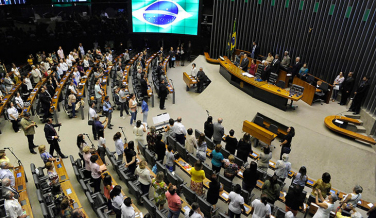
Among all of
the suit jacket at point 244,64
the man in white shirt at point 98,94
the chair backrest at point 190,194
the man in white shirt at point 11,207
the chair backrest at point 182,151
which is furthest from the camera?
the suit jacket at point 244,64

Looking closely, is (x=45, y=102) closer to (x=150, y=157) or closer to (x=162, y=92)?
(x=162, y=92)

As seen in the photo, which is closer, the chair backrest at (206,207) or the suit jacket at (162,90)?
the chair backrest at (206,207)

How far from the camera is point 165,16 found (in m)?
19.0

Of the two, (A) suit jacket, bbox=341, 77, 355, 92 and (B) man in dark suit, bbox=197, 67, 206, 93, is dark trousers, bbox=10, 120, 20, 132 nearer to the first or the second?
(B) man in dark suit, bbox=197, 67, 206, 93

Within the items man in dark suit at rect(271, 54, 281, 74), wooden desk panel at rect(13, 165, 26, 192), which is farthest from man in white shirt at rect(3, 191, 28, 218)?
man in dark suit at rect(271, 54, 281, 74)

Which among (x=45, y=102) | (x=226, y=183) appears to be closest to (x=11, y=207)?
(x=226, y=183)

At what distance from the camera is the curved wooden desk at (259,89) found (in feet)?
36.0

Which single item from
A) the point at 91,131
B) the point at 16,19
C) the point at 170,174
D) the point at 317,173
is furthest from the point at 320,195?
the point at 16,19

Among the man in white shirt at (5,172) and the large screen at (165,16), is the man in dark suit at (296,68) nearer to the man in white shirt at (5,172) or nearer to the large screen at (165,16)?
the large screen at (165,16)

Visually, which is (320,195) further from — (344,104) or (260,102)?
(344,104)

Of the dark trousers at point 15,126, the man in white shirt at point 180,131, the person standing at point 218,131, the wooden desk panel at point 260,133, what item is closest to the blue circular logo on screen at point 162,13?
the wooden desk panel at point 260,133

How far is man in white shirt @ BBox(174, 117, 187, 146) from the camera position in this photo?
28.0 feet

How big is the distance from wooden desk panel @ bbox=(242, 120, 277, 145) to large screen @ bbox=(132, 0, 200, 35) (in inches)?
431

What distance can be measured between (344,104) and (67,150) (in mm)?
11136
